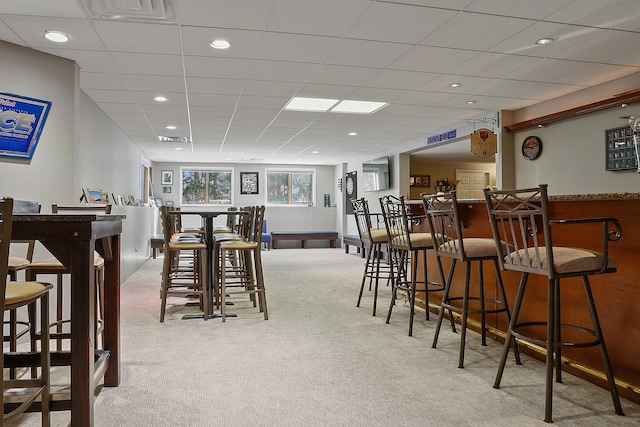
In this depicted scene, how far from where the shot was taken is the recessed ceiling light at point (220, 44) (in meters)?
3.87

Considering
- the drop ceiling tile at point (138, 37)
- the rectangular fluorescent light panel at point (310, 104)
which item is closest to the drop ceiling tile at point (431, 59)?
the rectangular fluorescent light panel at point (310, 104)

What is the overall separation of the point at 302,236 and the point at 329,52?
8579 mm

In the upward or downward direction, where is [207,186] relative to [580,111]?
downward

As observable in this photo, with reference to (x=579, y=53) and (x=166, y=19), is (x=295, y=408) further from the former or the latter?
(x=579, y=53)

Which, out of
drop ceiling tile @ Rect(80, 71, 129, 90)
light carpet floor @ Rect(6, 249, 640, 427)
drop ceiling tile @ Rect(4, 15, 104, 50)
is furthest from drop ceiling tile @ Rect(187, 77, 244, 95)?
light carpet floor @ Rect(6, 249, 640, 427)

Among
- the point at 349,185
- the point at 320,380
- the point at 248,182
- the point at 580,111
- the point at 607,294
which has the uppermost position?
the point at 580,111

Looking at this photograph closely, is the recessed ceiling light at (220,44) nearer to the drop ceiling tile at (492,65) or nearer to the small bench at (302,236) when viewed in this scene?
the drop ceiling tile at (492,65)

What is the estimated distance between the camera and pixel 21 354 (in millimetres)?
2008

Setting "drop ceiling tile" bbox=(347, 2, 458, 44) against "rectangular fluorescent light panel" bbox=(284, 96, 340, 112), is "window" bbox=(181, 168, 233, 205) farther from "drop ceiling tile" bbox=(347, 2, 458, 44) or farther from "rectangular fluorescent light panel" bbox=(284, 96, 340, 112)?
"drop ceiling tile" bbox=(347, 2, 458, 44)

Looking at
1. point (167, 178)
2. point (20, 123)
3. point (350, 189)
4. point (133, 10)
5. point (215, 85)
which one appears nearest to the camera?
point (133, 10)

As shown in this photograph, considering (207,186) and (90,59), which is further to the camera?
(207,186)

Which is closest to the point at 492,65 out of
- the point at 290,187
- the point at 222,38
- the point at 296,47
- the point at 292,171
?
the point at 296,47

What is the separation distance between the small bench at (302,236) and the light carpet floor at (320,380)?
8037 millimetres

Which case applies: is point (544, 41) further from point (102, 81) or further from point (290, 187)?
point (290, 187)
